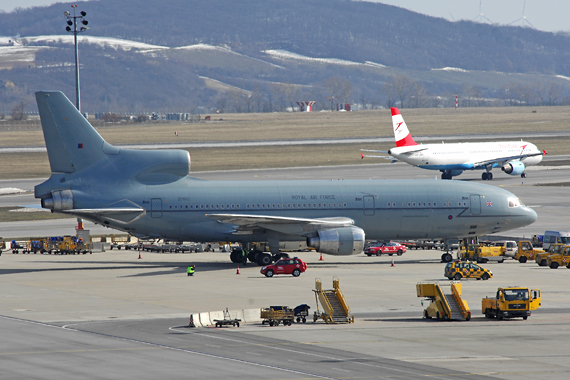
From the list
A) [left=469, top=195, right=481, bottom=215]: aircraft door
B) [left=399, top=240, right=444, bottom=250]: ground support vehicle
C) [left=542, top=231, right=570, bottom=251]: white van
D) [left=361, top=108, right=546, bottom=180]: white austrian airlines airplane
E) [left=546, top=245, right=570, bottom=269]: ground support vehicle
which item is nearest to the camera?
[left=546, top=245, right=570, bottom=269]: ground support vehicle

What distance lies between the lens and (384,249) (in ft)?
205

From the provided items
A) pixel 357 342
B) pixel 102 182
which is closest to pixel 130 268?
pixel 102 182

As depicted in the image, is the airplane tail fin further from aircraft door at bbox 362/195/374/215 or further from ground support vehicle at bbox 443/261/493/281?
ground support vehicle at bbox 443/261/493/281

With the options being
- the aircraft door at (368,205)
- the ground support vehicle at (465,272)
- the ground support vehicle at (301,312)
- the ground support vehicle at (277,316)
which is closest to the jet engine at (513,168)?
the aircraft door at (368,205)

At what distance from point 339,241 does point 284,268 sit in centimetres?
474

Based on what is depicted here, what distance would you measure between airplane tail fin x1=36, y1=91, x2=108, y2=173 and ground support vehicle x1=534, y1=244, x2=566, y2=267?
31.6 metres

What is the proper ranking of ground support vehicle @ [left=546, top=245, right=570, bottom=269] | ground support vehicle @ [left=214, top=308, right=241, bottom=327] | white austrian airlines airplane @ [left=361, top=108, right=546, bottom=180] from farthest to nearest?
white austrian airlines airplane @ [left=361, top=108, right=546, bottom=180]
ground support vehicle @ [left=546, top=245, right=570, bottom=269]
ground support vehicle @ [left=214, top=308, right=241, bottom=327]

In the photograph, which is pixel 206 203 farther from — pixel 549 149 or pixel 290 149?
pixel 549 149

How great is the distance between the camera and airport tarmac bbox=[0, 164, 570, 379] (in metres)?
25.7

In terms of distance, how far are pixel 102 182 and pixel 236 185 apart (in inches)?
369

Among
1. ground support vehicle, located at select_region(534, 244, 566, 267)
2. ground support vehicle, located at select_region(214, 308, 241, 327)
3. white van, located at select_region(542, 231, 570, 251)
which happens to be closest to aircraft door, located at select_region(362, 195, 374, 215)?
ground support vehicle, located at select_region(534, 244, 566, 267)

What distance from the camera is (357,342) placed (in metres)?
30.0

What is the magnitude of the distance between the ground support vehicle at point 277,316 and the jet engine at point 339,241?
709 inches

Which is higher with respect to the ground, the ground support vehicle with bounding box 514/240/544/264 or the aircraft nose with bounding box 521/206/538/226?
the aircraft nose with bounding box 521/206/538/226
